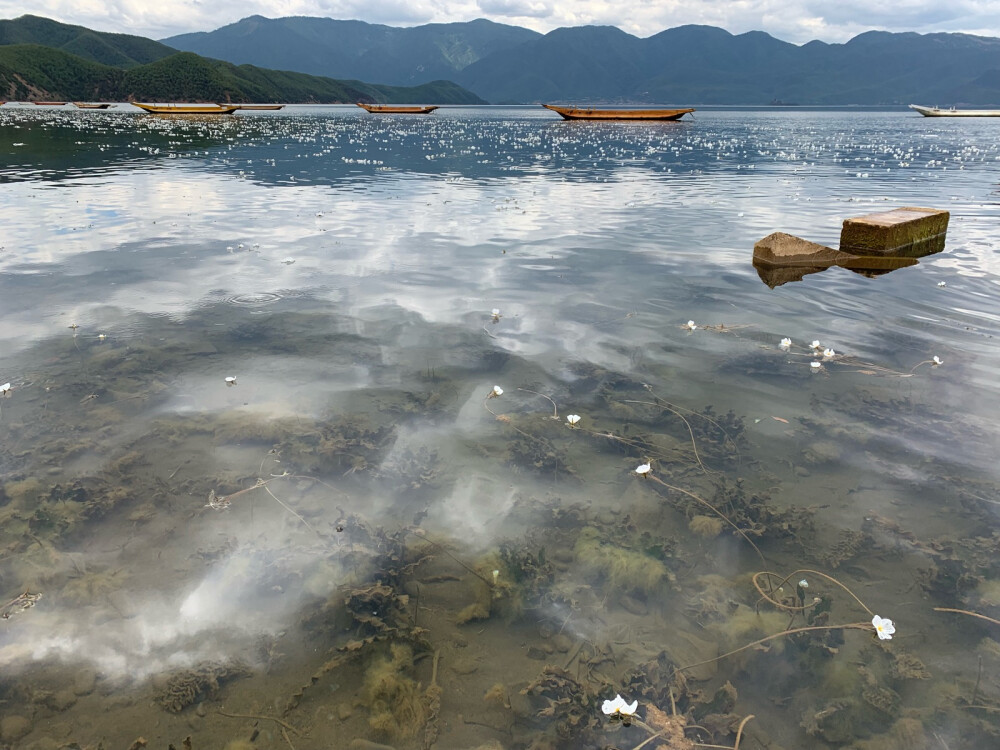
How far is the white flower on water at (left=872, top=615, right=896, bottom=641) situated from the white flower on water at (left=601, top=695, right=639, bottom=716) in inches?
70.2

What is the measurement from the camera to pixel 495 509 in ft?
16.5

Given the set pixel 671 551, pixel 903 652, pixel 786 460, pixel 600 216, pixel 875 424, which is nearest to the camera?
pixel 903 652

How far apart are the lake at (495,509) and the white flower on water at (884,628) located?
79 mm

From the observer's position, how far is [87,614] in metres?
3.87

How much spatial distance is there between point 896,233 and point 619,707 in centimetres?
1426

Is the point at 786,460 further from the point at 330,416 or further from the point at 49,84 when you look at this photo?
the point at 49,84

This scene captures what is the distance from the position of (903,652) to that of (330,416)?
219 inches

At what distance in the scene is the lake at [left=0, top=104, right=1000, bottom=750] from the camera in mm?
3344

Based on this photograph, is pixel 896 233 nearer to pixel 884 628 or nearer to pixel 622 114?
pixel 884 628

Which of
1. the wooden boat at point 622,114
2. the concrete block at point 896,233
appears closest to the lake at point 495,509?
the concrete block at point 896,233

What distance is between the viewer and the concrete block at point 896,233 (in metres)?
13.2

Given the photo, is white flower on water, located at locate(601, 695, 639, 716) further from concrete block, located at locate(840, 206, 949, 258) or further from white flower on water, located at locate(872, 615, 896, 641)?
concrete block, located at locate(840, 206, 949, 258)

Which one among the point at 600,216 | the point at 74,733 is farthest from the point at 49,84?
the point at 74,733

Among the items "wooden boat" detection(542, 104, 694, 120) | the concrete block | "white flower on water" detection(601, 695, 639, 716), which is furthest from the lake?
"wooden boat" detection(542, 104, 694, 120)
